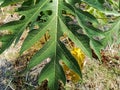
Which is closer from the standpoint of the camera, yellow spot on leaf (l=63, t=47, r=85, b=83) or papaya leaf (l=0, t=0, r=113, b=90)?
papaya leaf (l=0, t=0, r=113, b=90)

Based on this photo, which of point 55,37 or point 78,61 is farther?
point 78,61

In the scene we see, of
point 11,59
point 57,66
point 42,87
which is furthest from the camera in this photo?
point 11,59

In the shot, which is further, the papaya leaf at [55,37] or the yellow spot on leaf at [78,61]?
the yellow spot on leaf at [78,61]

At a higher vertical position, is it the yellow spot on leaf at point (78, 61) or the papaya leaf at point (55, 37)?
the papaya leaf at point (55, 37)

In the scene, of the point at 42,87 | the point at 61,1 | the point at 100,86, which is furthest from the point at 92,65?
the point at 61,1

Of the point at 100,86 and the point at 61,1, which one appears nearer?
the point at 61,1

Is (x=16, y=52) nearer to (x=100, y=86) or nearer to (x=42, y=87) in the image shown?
(x=42, y=87)

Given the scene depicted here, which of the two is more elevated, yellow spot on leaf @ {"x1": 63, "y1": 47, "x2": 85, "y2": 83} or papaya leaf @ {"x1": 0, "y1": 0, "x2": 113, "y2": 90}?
papaya leaf @ {"x1": 0, "y1": 0, "x2": 113, "y2": 90}

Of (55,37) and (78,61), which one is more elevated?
(55,37)

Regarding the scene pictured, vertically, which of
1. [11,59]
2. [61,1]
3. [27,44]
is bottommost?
[11,59]

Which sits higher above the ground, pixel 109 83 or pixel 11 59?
pixel 11 59

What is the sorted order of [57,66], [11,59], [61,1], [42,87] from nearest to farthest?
[57,66]
[61,1]
[42,87]
[11,59]
